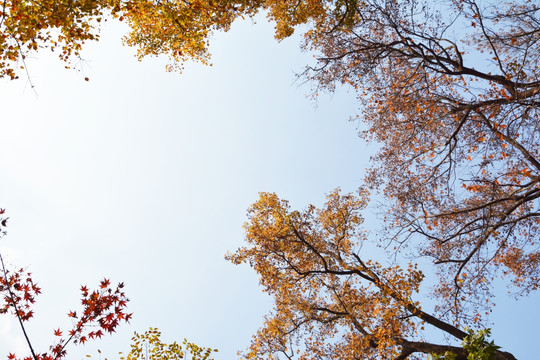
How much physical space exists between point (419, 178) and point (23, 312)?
11.3 m

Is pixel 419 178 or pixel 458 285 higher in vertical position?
pixel 419 178

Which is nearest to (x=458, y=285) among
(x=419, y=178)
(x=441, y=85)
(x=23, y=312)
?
(x=419, y=178)

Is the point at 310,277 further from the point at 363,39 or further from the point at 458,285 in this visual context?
the point at 363,39

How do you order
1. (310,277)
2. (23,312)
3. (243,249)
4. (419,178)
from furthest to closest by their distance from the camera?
(243,249) < (310,277) < (419,178) < (23,312)

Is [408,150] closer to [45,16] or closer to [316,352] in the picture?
[316,352]

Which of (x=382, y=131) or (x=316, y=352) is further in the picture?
(x=316, y=352)

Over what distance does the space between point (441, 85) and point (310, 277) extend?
8.62 m

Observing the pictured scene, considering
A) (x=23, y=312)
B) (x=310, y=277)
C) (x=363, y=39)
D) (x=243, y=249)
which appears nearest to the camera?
(x=23, y=312)

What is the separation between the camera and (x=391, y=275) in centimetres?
1221

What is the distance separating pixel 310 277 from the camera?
13789mm

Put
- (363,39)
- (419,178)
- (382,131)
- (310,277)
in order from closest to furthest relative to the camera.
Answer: (363,39) → (419,178) → (382,131) → (310,277)

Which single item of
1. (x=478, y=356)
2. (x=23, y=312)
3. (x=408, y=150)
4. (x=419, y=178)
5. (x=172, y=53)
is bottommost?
(x=478, y=356)

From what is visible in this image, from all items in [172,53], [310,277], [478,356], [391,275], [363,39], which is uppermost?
[172,53]

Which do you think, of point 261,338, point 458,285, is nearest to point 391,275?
point 458,285
